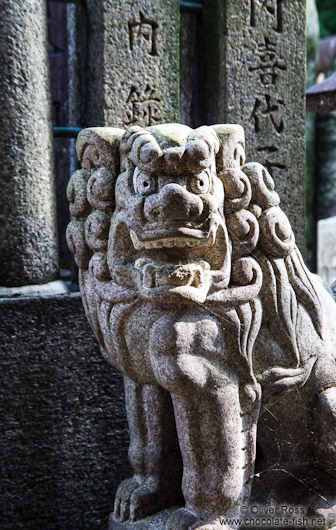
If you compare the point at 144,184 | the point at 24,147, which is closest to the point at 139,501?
the point at 144,184

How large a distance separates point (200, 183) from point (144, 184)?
150 mm

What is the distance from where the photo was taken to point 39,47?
271 cm

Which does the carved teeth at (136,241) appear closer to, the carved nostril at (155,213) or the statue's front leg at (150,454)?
the carved nostril at (155,213)

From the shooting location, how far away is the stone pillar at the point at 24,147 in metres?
2.62

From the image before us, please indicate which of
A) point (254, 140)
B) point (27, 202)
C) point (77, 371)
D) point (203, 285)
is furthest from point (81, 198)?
point (254, 140)

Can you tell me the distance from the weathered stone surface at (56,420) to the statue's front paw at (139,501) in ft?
2.22

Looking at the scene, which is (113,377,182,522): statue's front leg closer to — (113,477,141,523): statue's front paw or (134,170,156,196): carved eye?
(113,477,141,523): statue's front paw

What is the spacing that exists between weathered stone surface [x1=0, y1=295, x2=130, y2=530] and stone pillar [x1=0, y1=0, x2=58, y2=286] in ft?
0.72

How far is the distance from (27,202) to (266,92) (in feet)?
3.92

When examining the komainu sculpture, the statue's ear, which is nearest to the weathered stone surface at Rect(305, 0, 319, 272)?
the komainu sculpture

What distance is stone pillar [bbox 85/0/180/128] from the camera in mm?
2781

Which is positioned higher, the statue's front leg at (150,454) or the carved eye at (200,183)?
the carved eye at (200,183)

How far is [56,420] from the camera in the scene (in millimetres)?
2740

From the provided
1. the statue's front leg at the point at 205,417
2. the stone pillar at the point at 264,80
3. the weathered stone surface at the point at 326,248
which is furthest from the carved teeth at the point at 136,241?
the weathered stone surface at the point at 326,248
